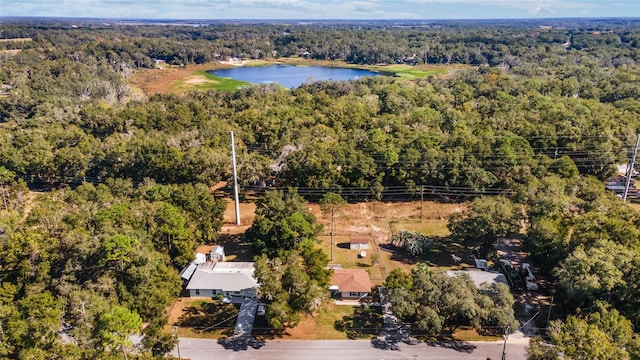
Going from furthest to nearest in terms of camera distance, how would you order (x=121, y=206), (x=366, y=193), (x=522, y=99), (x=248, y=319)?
(x=522, y=99) < (x=366, y=193) < (x=121, y=206) < (x=248, y=319)

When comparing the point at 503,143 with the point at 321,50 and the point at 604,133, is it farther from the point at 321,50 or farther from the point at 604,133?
the point at 321,50

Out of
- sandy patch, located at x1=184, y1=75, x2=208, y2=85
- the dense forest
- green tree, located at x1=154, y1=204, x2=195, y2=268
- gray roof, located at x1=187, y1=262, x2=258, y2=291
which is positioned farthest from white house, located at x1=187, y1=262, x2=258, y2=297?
sandy patch, located at x1=184, y1=75, x2=208, y2=85

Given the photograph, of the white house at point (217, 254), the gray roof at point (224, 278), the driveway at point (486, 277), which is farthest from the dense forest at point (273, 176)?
the driveway at point (486, 277)

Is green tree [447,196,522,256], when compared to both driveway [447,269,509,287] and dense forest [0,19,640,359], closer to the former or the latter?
dense forest [0,19,640,359]

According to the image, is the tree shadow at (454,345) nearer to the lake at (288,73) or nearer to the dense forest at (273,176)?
the dense forest at (273,176)

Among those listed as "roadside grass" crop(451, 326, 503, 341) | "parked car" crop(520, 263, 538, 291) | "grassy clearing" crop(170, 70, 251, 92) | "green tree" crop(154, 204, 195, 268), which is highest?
"grassy clearing" crop(170, 70, 251, 92)

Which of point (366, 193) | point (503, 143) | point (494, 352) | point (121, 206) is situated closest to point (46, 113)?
point (121, 206)
